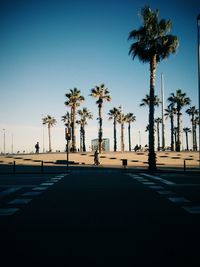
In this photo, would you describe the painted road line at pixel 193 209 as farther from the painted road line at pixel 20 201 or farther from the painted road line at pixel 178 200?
the painted road line at pixel 20 201

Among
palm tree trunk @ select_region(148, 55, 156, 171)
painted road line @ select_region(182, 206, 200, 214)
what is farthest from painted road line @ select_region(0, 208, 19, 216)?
palm tree trunk @ select_region(148, 55, 156, 171)

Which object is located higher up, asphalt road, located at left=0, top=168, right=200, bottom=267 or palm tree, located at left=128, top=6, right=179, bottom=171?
palm tree, located at left=128, top=6, right=179, bottom=171

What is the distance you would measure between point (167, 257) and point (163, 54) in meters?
29.8

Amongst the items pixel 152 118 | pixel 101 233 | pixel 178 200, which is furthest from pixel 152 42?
pixel 101 233

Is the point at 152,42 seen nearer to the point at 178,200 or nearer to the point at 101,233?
the point at 178,200

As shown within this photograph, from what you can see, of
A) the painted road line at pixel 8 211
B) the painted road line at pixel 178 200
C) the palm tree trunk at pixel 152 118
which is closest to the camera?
the painted road line at pixel 8 211

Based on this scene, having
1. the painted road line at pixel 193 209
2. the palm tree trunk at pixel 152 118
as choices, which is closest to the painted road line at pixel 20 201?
the painted road line at pixel 193 209

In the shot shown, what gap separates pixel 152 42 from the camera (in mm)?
32469

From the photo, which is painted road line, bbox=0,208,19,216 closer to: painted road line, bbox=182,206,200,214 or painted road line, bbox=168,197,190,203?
painted road line, bbox=182,206,200,214

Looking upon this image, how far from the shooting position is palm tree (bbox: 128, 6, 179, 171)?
106ft

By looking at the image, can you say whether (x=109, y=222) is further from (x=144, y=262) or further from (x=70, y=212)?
(x=144, y=262)

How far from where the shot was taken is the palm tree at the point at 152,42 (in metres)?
32.3

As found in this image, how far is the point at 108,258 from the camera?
15.1ft

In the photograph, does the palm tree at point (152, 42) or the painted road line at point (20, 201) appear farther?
the palm tree at point (152, 42)
